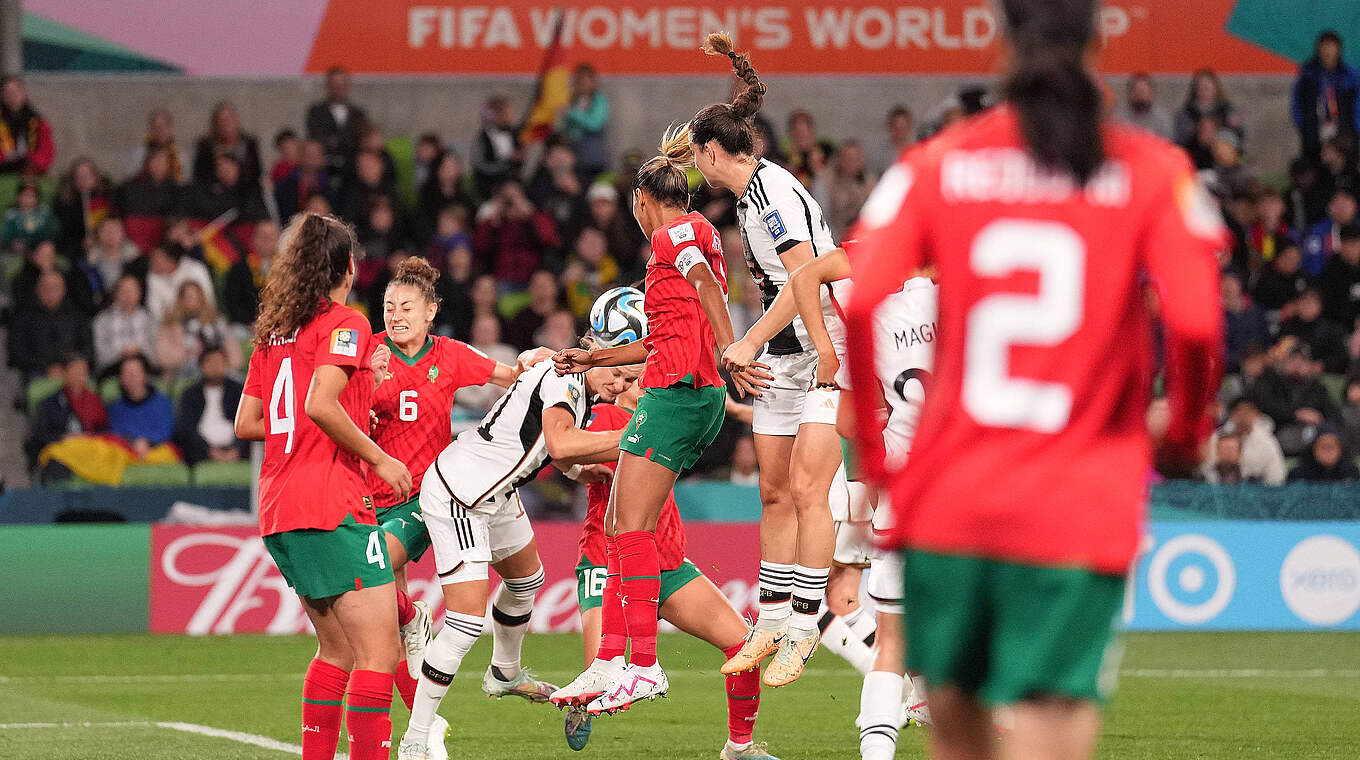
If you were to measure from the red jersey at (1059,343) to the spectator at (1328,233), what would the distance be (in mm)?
15758

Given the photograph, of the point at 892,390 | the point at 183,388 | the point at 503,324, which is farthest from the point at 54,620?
the point at 892,390

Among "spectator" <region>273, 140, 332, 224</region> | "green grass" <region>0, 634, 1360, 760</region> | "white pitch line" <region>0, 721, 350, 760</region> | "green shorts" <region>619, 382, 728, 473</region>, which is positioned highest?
"spectator" <region>273, 140, 332, 224</region>

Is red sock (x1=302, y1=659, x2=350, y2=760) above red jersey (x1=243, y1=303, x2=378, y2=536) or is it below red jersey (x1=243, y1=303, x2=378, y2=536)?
below

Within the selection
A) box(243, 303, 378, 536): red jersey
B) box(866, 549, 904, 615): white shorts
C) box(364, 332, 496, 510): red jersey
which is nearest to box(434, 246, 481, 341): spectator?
box(364, 332, 496, 510): red jersey

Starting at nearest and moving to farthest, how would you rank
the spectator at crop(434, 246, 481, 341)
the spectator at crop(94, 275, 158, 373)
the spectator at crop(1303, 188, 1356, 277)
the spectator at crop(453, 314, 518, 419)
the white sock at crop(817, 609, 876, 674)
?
the white sock at crop(817, 609, 876, 674), the spectator at crop(453, 314, 518, 419), the spectator at crop(94, 275, 158, 373), the spectator at crop(434, 246, 481, 341), the spectator at crop(1303, 188, 1356, 277)

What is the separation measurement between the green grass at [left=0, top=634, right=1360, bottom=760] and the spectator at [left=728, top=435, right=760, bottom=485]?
1.59 meters

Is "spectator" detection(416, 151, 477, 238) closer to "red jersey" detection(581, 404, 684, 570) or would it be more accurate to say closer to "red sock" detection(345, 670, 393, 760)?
"red jersey" detection(581, 404, 684, 570)

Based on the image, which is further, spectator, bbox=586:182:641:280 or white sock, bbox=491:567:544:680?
spectator, bbox=586:182:641:280

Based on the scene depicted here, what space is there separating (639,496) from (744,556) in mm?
6689

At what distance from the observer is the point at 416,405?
7836 mm

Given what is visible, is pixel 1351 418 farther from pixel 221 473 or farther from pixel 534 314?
pixel 221 473

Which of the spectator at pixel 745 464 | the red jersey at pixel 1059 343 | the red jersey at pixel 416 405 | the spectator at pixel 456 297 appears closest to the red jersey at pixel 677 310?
the red jersey at pixel 416 405

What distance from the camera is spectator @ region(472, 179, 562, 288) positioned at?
56.2 ft

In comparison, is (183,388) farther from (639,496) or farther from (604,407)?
(639,496)
